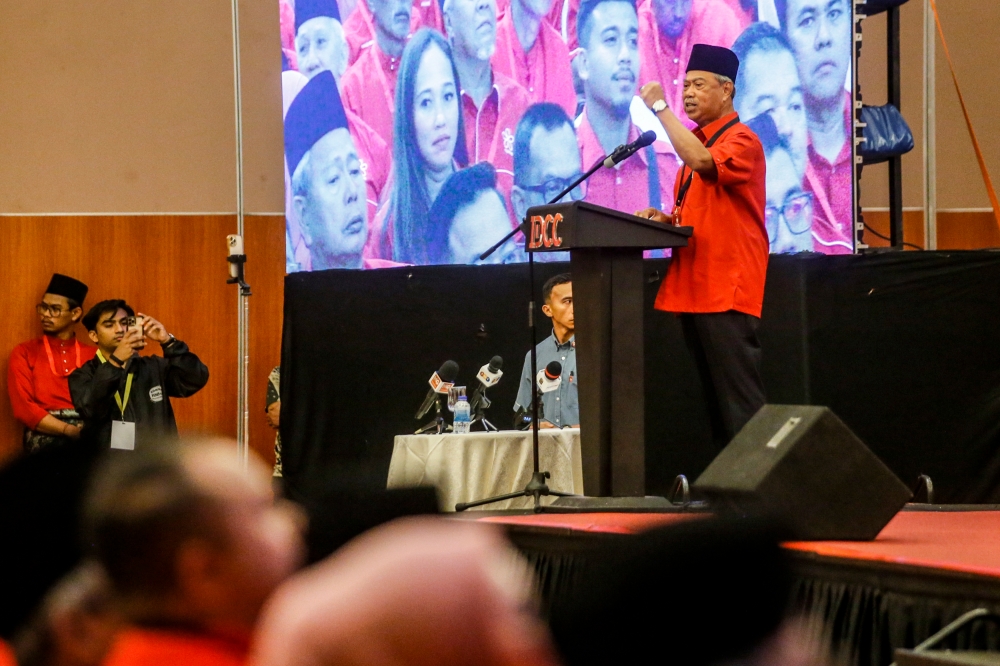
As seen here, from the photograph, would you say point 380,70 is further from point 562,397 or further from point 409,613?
point 409,613

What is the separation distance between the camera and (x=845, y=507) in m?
2.51

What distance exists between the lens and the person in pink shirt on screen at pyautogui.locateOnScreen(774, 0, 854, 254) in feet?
18.4

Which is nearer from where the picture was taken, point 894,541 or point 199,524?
point 199,524

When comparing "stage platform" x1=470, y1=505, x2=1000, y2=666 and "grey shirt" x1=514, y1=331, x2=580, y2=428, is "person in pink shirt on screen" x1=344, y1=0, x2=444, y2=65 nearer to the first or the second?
"grey shirt" x1=514, y1=331, x2=580, y2=428

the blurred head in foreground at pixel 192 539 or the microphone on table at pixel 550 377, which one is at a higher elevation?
the blurred head in foreground at pixel 192 539

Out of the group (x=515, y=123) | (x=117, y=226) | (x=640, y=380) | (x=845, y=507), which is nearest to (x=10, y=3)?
(x=117, y=226)

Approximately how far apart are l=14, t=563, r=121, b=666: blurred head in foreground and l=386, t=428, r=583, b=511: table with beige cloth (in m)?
3.17

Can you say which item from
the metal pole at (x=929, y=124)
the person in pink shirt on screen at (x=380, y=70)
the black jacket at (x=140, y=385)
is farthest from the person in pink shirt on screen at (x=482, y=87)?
the metal pole at (x=929, y=124)

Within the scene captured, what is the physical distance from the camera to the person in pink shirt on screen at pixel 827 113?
A: 18.4 ft

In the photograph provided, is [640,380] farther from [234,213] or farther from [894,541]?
[234,213]

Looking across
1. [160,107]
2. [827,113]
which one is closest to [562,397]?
[827,113]

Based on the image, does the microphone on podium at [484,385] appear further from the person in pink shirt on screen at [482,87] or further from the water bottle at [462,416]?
the person in pink shirt on screen at [482,87]

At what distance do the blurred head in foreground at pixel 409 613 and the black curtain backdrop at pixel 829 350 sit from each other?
4.27 m

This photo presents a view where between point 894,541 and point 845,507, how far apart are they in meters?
0.14
